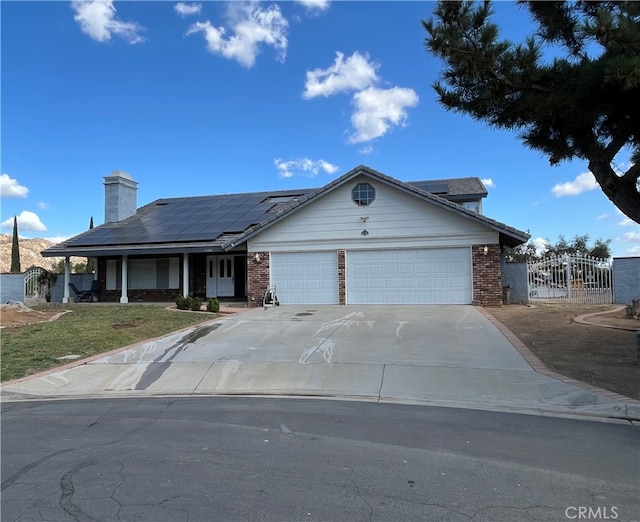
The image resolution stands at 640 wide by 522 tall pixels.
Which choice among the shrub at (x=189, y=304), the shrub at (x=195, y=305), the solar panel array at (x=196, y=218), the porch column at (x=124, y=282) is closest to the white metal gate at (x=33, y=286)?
the solar panel array at (x=196, y=218)

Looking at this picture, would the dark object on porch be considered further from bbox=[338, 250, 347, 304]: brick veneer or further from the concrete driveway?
the concrete driveway

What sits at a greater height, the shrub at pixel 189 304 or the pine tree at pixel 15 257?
the pine tree at pixel 15 257

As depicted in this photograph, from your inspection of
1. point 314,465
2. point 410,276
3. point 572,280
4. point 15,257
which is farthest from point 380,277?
point 15,257

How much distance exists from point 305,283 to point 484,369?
1194 cm

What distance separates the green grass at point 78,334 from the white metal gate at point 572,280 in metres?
13.5

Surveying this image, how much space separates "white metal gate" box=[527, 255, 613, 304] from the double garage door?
4.05m

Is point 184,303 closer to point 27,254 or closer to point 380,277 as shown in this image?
point 380,277

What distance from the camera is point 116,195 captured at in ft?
87.9

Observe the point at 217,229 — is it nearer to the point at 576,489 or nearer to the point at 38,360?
the point at 38,360

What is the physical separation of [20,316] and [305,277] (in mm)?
9956

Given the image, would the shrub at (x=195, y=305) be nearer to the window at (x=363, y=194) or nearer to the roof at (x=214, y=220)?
the roof at (x=214, y=220)

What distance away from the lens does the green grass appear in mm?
10008

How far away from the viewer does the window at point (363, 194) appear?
64.2ft

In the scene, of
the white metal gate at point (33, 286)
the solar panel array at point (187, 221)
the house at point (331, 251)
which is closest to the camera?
the house at point (331, 251)
